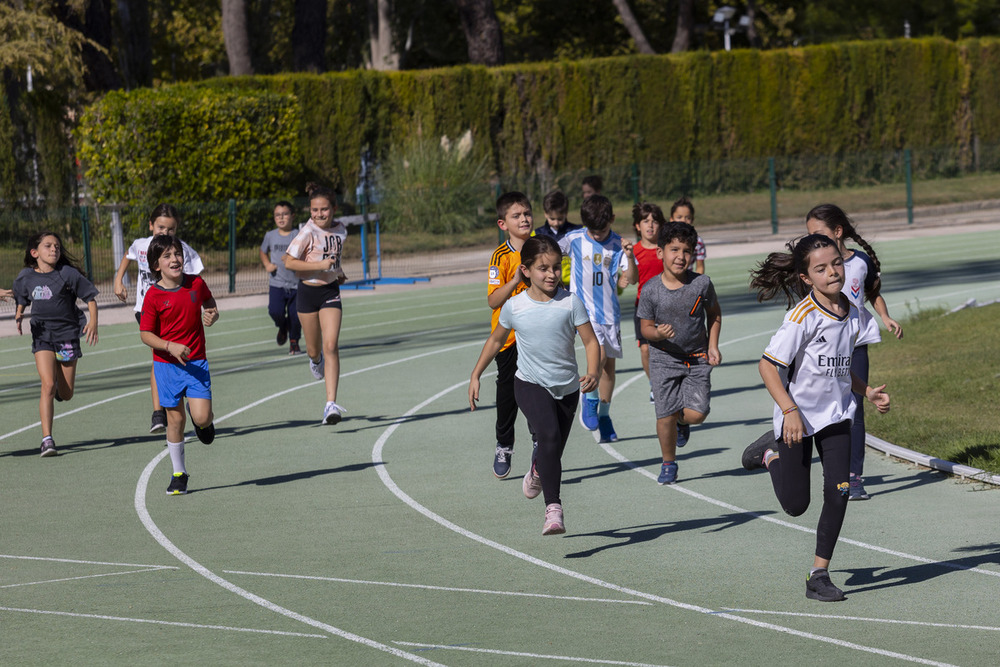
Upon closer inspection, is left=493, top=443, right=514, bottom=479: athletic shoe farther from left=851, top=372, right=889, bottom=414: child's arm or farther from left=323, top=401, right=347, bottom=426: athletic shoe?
left=851, top=372, right=889, bottom=414: child's arm

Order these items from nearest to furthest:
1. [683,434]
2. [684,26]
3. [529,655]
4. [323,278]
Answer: [529,655] → [683,434] → [323,278] → [684,26]

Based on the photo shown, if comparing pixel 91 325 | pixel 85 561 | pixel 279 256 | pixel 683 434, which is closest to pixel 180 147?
pixel 279 256

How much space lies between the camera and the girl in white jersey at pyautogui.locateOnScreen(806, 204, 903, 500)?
8094mm

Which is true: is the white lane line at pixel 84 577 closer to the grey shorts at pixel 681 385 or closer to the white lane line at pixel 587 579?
the white lane line at pixel 587 579

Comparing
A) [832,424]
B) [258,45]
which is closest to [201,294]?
[832,424]

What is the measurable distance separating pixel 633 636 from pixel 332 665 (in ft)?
4.47

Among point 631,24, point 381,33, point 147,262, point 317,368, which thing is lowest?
point 317,368

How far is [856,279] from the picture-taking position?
8375 mm

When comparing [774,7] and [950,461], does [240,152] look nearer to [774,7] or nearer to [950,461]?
[950,461]

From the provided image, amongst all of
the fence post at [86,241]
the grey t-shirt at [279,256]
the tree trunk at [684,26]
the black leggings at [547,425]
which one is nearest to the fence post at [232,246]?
the fence post at [86,241]

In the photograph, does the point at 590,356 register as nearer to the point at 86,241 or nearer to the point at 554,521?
the point at 554,521

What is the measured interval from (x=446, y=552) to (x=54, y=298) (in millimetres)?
4797

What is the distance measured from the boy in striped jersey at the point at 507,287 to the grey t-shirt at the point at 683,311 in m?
0.90

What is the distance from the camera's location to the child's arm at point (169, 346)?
914cm
